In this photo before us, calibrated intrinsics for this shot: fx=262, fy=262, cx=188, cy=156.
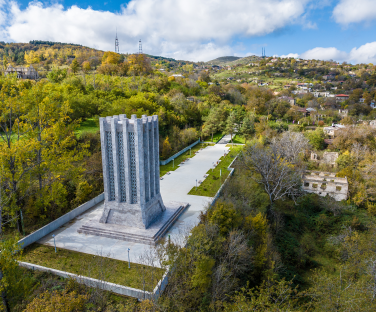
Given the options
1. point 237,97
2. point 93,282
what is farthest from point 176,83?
point 93,282

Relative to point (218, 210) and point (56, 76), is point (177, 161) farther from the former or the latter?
point (56, 76)

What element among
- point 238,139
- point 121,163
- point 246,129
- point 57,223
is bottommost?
point 57,223

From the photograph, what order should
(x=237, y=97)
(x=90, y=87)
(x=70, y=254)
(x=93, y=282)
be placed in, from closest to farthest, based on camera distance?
1. (x=93, y=282)
2. (x=70, y=254)
3. (x=90, y=87)
4. (x=237, y=97)

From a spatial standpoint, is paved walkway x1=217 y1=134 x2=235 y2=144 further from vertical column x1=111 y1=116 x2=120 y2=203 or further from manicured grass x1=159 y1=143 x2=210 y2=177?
vertical column x1=111 y1=116 x2=120 y2=203

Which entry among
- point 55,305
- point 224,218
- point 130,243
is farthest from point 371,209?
point 55,305

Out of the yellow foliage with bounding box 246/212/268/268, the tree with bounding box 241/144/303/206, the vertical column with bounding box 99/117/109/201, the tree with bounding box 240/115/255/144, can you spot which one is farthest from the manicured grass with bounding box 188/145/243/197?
the tree with bounding box 240/115/255/144

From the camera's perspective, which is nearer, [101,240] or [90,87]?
[101,240]

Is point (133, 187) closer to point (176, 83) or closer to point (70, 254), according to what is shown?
point (70, 254)
